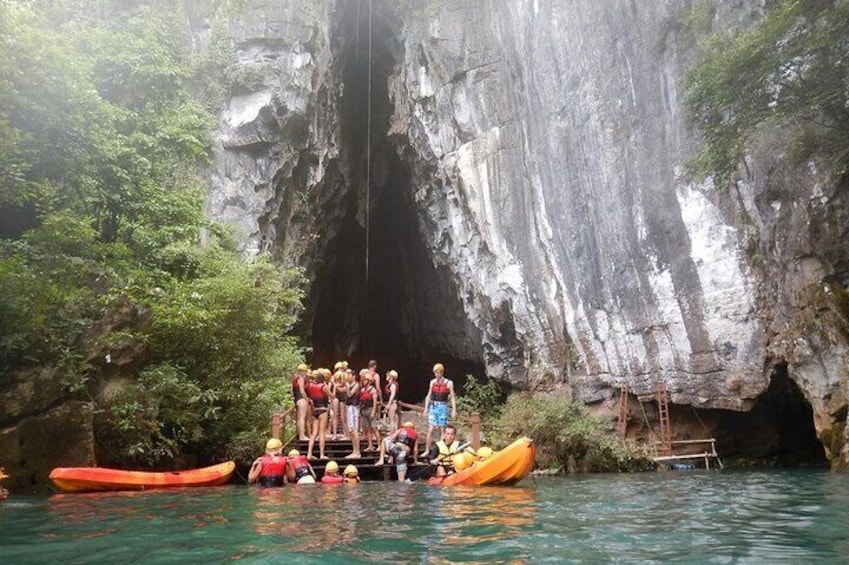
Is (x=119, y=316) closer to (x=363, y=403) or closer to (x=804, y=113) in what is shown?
(x=363, y=403)

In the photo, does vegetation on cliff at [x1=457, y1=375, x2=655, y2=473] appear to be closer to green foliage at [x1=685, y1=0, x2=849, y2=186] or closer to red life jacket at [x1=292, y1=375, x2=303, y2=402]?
red life jacket at [x1=292, y1=375, x2=303, y2=402]

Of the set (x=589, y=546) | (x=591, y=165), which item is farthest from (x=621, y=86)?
(x=589, y=546)

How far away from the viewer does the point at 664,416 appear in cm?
1647

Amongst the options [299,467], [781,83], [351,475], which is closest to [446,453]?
[351,475]

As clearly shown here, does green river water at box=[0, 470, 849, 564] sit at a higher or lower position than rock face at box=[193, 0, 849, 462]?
lower

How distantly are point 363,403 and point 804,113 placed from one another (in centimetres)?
938

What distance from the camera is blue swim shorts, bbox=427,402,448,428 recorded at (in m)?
11.8

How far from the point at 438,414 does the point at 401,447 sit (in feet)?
3.19

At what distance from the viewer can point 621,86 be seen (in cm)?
1672

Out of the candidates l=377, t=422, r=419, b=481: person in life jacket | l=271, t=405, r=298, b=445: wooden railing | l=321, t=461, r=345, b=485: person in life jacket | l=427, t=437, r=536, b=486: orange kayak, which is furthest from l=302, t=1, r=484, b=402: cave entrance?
l=427, t=437, r=536, b=486: orange kayak

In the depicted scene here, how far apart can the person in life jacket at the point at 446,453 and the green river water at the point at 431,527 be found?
5.64 feet

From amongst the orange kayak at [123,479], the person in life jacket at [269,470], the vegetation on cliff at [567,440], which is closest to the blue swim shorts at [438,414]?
the person in life jacket at [269,470]

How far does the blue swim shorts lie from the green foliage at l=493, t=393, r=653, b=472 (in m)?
4.08

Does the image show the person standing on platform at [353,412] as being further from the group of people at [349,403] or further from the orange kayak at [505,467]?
the orange kayak at [505,467]
